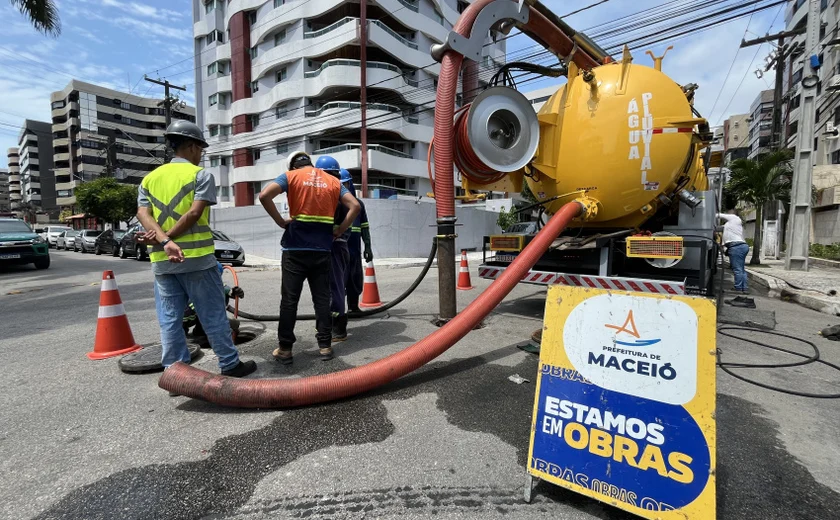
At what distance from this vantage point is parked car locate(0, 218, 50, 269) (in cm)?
1097

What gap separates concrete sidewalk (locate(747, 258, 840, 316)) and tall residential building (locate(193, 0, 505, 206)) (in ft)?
62.7

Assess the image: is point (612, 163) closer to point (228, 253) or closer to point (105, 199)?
point (228, 253)

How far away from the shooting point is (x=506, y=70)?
5012mm

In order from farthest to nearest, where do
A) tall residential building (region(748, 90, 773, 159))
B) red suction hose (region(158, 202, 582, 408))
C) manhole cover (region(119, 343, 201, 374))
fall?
tall residential building (region(748, 90, 773, 159)) → manhole cover (region(119, 343, 201, 374)) → red suction hose (region(158, 202, 582, 408))

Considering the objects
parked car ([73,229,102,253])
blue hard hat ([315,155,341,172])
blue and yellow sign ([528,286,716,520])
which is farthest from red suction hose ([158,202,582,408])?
parked car ([73,229,102,253])

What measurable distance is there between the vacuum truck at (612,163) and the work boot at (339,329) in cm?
210

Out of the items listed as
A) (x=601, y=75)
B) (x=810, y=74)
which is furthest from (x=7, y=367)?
(x=810, y=74)

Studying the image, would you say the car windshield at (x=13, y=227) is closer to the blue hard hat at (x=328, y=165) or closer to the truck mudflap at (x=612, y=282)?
the blue hard hat at (x=328, y=165)

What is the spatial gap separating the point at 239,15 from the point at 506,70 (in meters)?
34.8

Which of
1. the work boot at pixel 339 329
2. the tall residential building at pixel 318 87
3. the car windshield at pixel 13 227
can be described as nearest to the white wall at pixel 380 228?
the tall residential building at pixel 318 87

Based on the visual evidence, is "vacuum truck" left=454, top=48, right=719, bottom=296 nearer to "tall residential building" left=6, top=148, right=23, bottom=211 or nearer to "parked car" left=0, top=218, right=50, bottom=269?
"parked car" left=0, top=218, right=50, bottom=269

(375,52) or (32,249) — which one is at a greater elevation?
(375,52)

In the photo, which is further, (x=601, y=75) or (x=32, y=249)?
(x=32, y=249)

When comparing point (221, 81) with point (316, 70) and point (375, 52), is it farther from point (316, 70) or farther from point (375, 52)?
point (375, 52)
